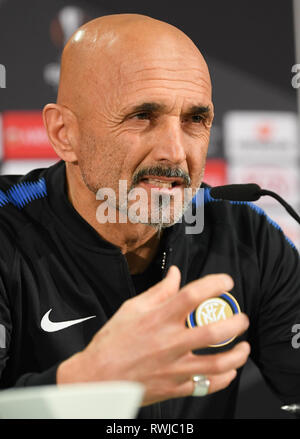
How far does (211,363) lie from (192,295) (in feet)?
0.37

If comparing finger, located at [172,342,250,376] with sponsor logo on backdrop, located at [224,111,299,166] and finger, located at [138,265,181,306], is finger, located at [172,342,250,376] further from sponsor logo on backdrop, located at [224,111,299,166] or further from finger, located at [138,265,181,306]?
sponsor logo on backdrop, located at [224,111,299,166]

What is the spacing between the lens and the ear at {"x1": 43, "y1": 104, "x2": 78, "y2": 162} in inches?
56.7

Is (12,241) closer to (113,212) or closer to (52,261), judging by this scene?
(52,261)

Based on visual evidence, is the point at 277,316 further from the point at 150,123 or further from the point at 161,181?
the point at 150,123

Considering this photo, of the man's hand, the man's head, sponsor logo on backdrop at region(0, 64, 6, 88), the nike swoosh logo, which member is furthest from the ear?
sponsor logo on backdrop at region(0, 64, 6, 88)

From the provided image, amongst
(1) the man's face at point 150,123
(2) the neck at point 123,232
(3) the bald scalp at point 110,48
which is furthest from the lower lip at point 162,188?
(3) the bald scalp at point 110,48

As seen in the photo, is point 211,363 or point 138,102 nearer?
point 211,363

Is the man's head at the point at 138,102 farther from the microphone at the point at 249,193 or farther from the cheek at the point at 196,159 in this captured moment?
the microphone at the point at 249,193

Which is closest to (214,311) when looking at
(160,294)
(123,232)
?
(123,232)

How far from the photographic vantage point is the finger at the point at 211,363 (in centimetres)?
81

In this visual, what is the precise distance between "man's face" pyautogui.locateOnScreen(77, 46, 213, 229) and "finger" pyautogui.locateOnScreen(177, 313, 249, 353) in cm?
55

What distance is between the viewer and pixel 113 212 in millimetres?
1417

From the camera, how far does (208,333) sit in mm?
780

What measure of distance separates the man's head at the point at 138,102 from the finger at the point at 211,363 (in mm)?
546
